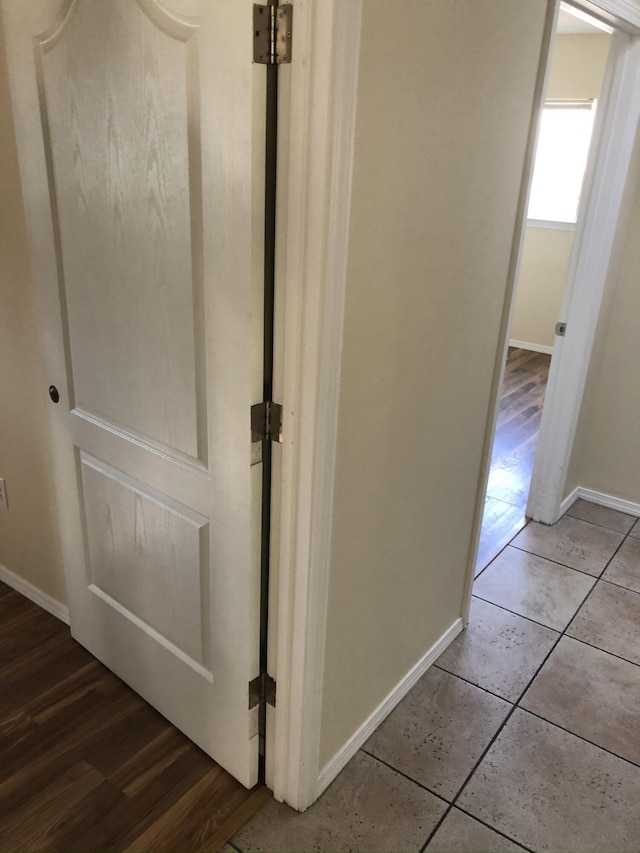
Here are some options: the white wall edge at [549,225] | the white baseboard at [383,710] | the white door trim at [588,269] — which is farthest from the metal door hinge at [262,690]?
the white wall edge at [549,225]

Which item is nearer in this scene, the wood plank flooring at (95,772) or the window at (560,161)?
the wood plank flooring at (95,772)

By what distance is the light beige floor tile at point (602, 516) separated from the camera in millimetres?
3109

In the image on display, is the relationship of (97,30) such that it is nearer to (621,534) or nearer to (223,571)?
(223,571)

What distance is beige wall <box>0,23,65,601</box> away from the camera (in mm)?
1822

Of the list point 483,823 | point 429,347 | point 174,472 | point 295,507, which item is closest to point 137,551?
point 174,472

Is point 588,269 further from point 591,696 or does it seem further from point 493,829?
point 493,829

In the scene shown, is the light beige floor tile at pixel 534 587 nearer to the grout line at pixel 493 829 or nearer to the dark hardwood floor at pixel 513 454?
the dark hardwood floor at pixel 513 454

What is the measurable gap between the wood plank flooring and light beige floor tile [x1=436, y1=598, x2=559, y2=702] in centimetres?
80

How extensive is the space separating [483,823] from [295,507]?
0.96m

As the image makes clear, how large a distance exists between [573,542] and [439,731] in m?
1.35

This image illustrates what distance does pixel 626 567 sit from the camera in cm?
278

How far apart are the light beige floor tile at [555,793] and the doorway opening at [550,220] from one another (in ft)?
7.26

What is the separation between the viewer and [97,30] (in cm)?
135

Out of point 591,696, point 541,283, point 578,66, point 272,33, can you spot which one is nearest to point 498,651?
point 591,696
